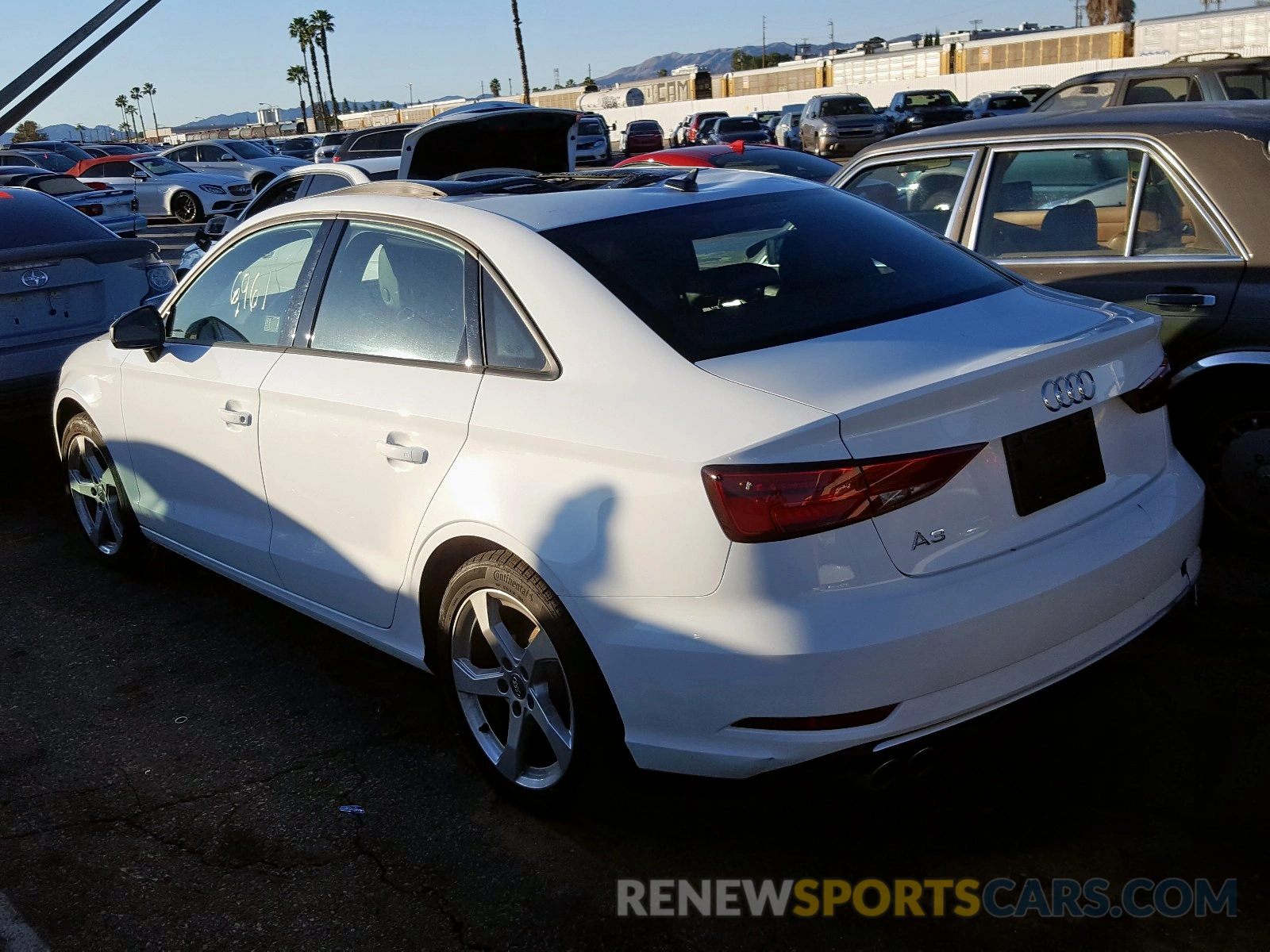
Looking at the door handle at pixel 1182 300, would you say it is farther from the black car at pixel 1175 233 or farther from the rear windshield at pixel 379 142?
the rear windshield at pixel 379 142

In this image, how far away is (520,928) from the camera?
293 cm

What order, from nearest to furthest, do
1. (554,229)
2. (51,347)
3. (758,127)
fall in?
1. (554,229)
2. (51,347)
3. (758,127)

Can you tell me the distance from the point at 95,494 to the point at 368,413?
2.54 m

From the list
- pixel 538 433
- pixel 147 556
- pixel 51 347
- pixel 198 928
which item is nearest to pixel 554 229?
pixel 538 433

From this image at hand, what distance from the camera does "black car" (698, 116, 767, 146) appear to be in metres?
35.9

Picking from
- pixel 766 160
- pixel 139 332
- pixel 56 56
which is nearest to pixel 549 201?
pixel 139 332

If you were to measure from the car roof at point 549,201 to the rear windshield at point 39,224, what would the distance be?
12.4 ft

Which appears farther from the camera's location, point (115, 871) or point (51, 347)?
point (51, 347)

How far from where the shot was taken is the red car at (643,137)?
44938 mm

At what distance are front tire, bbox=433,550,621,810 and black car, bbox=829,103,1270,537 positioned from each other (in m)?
2.45

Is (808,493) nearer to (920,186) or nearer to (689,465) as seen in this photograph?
(689,465)

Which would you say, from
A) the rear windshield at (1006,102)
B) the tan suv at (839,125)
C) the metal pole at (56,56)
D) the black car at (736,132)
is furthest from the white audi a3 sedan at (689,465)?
the black car at (736,132)

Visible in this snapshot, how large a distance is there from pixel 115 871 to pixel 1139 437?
2887 mm

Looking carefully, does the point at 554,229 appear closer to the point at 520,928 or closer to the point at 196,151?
the point at 520,928
